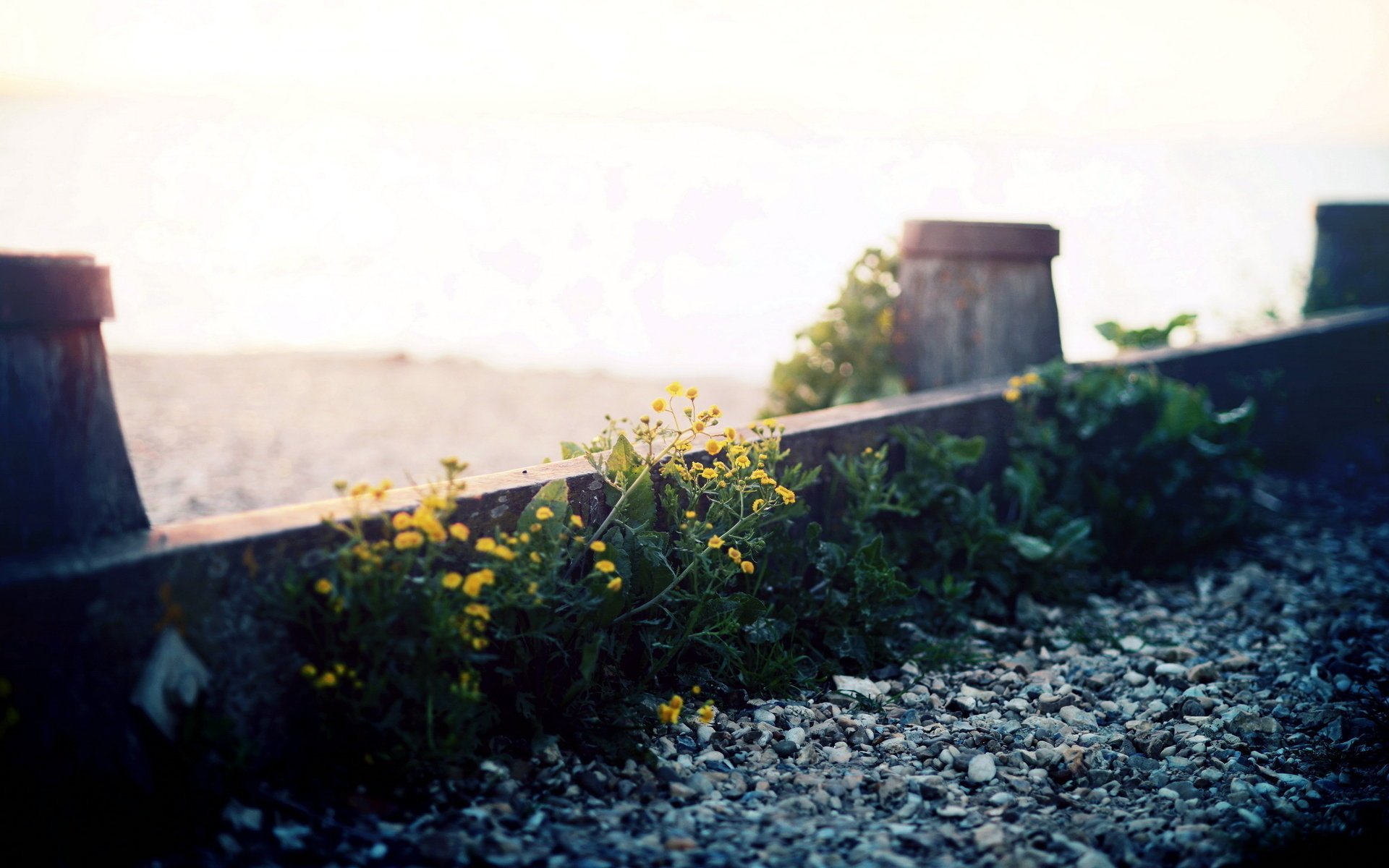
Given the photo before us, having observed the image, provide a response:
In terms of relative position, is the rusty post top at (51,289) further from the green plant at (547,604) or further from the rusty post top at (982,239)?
the rusty post top at (982,239)

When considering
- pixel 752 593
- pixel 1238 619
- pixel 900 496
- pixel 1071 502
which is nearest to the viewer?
pixel 752 593

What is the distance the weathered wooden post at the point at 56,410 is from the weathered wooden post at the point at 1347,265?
7.64 metres

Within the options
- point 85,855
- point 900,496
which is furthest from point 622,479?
point 85,855

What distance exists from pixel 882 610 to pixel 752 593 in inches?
20.3

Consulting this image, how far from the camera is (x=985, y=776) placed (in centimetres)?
253

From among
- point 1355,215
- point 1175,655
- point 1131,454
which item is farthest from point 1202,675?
point 1355,215

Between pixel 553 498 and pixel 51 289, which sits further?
pixel 553 498

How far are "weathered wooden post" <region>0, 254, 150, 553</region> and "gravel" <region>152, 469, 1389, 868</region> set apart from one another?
2.37ft

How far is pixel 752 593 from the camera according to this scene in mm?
2996

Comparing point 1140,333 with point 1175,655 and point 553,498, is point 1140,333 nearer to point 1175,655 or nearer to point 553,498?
point 1175,655

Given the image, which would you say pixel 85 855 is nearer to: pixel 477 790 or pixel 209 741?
pixel 209 741

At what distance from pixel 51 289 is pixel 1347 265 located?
26.6 feet

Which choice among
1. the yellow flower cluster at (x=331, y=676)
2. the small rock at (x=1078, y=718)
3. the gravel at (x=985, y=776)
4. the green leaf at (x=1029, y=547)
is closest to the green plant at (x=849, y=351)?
the green leaf at (x=1029, y=547)

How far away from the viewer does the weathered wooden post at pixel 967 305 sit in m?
5.03
